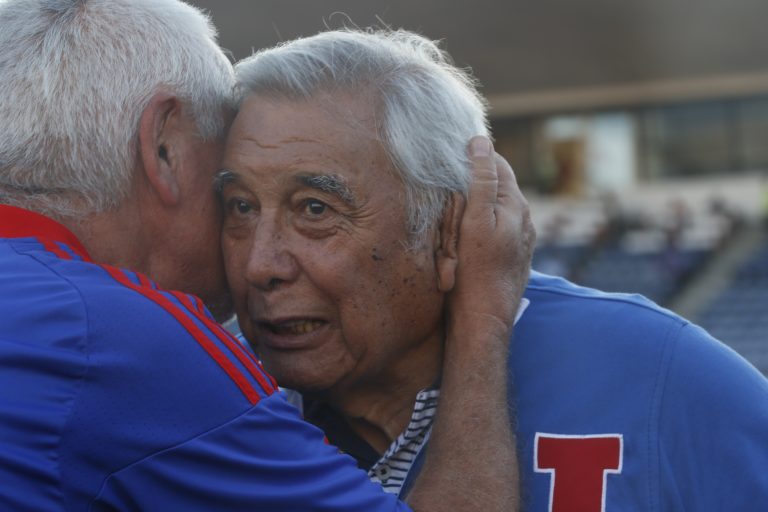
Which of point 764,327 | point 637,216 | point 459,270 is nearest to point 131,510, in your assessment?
point 459,270

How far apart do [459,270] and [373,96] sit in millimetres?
392

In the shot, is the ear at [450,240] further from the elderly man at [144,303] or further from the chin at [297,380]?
the chin at [297,380]

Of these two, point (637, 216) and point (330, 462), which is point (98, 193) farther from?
point (637, 216)

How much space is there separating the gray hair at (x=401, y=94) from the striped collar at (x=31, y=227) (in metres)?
0.51

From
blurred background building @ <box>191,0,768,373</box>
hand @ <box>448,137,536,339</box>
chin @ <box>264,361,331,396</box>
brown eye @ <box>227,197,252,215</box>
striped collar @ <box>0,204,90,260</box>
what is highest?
striped collar @ <box>0,204,90,260</box>

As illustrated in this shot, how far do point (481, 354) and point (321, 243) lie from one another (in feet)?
1.26

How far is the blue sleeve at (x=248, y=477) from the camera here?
4.82ft

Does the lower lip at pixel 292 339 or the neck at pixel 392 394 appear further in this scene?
the neck at pixel 392 394

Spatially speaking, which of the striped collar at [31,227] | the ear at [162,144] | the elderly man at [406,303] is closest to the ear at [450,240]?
the elderly man at [406,303]

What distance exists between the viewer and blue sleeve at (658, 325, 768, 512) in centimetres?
180

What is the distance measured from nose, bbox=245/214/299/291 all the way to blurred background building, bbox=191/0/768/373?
1187 cm

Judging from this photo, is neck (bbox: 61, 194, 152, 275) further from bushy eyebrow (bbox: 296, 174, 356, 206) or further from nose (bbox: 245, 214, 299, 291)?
bushy eyebrow (bbox: 296, 174, 356, 206)

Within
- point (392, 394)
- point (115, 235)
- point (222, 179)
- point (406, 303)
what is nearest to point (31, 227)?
point (115, 235)

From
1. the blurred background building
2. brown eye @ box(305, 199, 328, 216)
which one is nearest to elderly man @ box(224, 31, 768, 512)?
brown eye @ box(305, 199, 328, 216)
